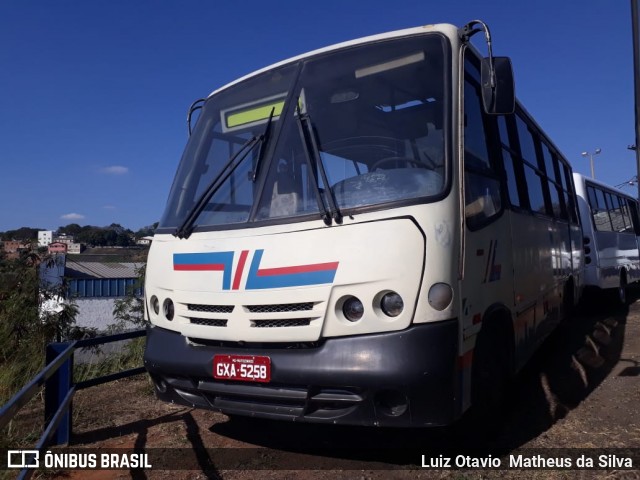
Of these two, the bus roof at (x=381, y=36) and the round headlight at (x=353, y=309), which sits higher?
the bus roof at (x=381, y=36)

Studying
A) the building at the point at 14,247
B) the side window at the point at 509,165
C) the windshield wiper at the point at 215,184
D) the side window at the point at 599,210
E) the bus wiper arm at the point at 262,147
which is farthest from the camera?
the side window at the point at 599,210

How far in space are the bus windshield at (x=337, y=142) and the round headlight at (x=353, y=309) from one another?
62 centimetres

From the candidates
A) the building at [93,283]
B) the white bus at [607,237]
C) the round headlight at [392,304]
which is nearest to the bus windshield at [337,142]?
the round headlight at [392,304]

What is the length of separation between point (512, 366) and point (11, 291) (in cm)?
698

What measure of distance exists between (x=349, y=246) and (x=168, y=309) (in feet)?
5.50

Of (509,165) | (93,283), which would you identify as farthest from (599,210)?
(93,283)

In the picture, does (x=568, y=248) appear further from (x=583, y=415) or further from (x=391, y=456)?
(x=391, y=456)

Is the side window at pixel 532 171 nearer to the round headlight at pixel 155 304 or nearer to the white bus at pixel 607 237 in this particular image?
the round headlight at pixel 155 304

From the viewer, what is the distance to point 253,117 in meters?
4.51

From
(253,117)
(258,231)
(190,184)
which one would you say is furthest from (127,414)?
(253,117)

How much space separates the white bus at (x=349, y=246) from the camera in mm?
3217

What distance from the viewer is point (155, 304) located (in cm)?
432

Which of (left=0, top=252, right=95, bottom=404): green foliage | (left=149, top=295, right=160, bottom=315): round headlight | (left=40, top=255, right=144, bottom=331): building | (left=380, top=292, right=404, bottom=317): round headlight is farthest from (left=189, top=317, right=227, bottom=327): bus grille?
(left=40, top=255, right=144, bottom=331): building

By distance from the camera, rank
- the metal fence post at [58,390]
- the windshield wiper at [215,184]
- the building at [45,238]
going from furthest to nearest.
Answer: the building at [45,238] < the metal fence post at [58,390] < the windshield wiper at [215,184]
